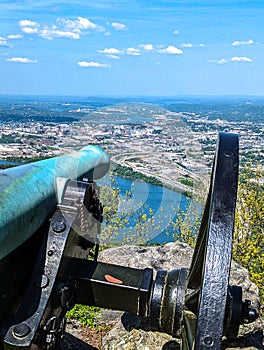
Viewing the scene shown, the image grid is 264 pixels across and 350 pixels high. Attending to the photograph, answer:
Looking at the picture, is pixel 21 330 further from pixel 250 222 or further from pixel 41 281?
pixel 250 222

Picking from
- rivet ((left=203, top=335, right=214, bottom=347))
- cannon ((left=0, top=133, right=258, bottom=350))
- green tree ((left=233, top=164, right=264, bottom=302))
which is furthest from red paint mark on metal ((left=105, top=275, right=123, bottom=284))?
A: green tree ((left=233, top=164, right=264, bottom=302))

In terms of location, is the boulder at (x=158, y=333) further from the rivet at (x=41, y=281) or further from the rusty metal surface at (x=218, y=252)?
the rusty metal surface at (x=218, y=252)

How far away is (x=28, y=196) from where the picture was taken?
221 centimetres

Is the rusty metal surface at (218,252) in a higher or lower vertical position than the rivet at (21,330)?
higher

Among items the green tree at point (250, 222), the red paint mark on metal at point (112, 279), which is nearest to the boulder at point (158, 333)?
the red paint mark on metal at point (112, 279)

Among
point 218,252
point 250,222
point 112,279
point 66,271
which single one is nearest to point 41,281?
point 66,271

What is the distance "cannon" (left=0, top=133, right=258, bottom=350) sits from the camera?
1972 mm

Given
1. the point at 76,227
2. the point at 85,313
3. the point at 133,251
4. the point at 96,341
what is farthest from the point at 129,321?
the point at 76,227

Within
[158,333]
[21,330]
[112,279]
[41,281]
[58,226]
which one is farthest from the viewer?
[158,333]

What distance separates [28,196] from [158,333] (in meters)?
2.56

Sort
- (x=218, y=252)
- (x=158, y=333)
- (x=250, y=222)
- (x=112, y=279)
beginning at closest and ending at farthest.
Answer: (x=218, y=252) < (x=112, y=279) < (x=158, y=333) < (x=250, y=222)

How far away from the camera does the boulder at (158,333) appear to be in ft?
13.7

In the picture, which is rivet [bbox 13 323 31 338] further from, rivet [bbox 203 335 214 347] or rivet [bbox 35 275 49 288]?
rivet [bbox 203 335 214 347]

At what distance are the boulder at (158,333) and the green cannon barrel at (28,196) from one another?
6.47 ft
